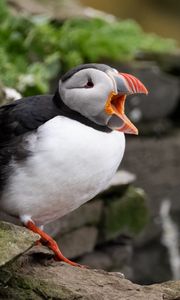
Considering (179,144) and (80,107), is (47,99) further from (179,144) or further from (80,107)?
(179,144)

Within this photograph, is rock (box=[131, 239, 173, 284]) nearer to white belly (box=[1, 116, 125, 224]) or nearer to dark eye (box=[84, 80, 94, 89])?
white belly (box=[1, 116, 125, 224])

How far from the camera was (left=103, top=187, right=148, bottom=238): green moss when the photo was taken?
16.7 feet

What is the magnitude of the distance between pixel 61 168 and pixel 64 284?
45 centimetres

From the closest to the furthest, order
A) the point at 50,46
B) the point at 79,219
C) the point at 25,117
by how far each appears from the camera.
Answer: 1. the point at 25,117
2. the point at 79,219
3. the point at 50,46

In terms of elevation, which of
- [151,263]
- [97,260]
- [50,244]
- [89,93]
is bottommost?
[151,263]

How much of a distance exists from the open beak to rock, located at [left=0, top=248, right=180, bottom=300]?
1.81ft

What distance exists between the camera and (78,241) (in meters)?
4.81

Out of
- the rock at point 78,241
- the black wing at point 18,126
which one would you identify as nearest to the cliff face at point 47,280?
the black wing at point 18,126

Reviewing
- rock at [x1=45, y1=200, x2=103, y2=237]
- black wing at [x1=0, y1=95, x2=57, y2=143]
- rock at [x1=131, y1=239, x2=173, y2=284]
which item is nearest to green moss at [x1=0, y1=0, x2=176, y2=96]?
rock at [x1=45, y1=200, x2=103, y2=237]

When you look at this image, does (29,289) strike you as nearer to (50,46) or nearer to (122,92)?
(122,92)

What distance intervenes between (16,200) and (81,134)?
357 millimetres

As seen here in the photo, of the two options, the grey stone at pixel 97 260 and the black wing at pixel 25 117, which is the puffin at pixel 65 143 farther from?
the grey stone at pixel 97 260

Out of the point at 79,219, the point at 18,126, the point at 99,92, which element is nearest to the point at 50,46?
the point at 79,219

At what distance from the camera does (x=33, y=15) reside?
669 cm
